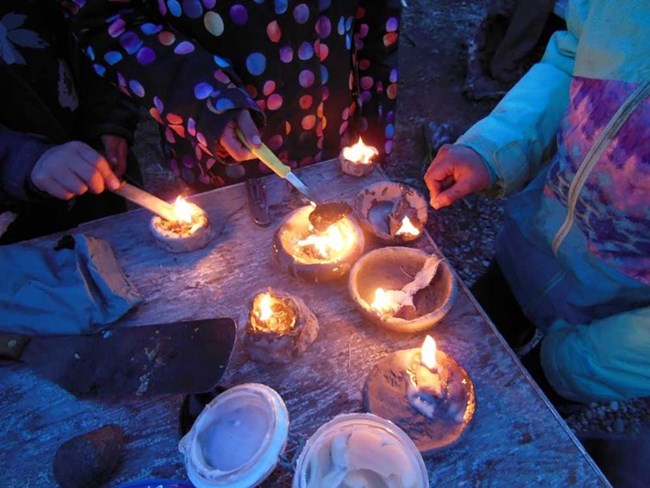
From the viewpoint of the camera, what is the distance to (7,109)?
5.21 ft

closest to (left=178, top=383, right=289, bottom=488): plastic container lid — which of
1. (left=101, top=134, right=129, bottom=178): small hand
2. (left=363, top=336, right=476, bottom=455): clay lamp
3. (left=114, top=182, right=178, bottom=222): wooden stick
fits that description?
(left=363, top=336, right=476, bottom=455): clay lamp

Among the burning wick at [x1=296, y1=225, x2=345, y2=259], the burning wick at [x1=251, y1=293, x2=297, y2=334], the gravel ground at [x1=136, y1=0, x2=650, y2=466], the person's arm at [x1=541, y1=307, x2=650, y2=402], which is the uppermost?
the burning wick at [x1=296, y1=225, x2=345, y2=259]

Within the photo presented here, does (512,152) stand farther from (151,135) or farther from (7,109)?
(151,135)

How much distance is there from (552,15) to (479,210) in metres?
2.27

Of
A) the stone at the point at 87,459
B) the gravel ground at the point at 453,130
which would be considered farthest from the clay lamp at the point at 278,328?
the gravel ground at the point at 453,130

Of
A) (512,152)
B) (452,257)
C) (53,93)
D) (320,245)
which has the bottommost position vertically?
(452,257)

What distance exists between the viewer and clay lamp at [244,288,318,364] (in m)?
1.25

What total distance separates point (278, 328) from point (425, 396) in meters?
0.46

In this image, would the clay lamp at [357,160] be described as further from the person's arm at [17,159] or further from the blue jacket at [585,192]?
the person's arm at [17,159]

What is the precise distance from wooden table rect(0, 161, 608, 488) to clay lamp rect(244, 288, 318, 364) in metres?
0.04

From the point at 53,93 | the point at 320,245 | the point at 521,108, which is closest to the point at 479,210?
the point at 521,108

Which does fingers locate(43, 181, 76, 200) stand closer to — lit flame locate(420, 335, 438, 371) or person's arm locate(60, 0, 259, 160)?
person's arm locate(60, 0, 259, 160)

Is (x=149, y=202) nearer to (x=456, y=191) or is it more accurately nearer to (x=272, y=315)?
(x=272, y=315)

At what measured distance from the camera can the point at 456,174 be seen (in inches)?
60.8
